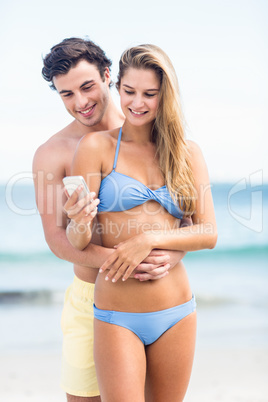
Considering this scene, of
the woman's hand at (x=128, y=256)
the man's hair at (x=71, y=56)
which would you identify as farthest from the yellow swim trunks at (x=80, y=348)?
the man's hair at (x=71, y=56)

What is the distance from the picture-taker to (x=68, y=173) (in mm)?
2973

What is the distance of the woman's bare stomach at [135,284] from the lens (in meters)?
2.34

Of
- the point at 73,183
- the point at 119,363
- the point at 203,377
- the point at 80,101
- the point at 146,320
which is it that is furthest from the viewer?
the point at 203,377

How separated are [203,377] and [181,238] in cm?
367

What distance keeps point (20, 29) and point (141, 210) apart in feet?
41.7

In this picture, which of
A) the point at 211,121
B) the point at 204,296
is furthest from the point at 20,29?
the point at 204,296

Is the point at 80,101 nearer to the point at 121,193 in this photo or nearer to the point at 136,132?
the point at 136,132

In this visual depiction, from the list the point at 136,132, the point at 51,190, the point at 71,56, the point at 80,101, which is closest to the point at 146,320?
the point at 136,132

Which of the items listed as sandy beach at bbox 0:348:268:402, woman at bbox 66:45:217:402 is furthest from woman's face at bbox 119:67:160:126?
sandy beach at bbox 0:348:268:402

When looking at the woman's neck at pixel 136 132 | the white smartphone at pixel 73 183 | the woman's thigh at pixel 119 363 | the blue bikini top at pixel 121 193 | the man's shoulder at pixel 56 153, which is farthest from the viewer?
the man's shoulder at pixel 56 153

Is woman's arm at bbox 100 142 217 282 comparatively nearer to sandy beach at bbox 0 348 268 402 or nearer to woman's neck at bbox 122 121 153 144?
woman's neck at bbox 122 121 153 144

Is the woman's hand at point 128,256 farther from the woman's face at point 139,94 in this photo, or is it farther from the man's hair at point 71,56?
the man's hair at point 71,56

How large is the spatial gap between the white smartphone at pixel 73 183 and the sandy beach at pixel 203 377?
3.46 m

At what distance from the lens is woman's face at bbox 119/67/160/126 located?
7.72ft
